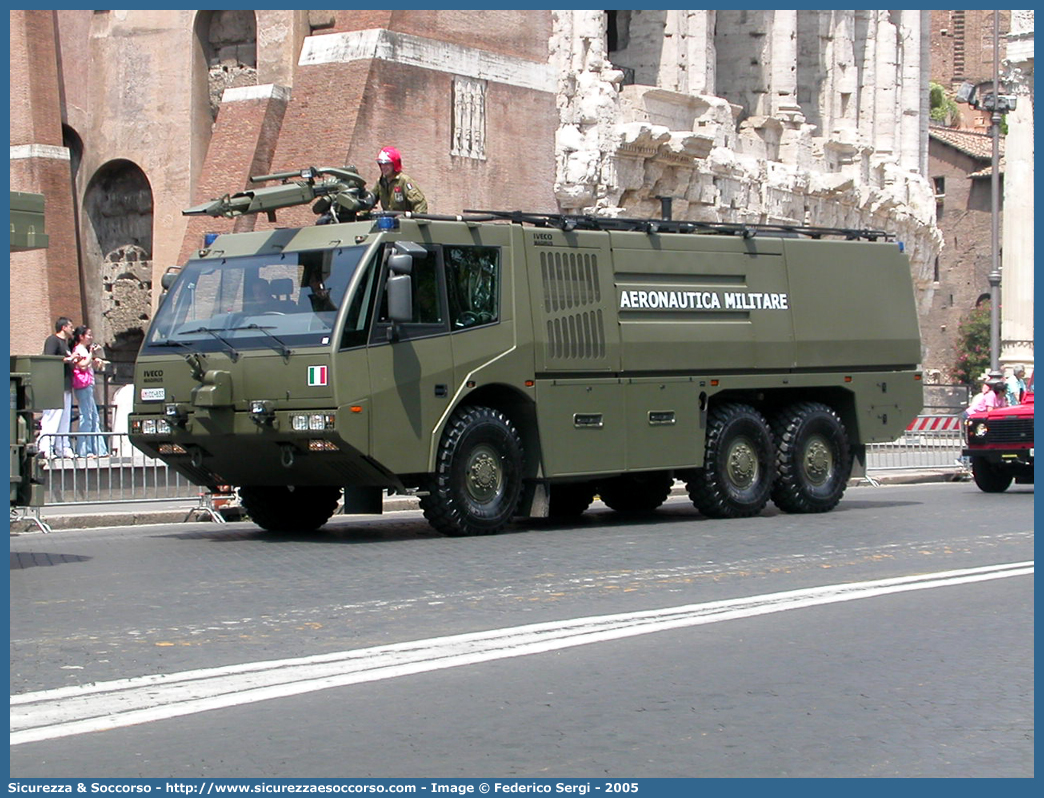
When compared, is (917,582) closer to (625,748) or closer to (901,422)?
(625,748)

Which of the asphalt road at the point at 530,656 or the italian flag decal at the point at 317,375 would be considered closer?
the asphalt road at the point at 530,656

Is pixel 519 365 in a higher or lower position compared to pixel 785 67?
lower

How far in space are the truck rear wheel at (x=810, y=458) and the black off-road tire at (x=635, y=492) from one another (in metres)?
1.24

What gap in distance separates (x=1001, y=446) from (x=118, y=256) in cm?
1702

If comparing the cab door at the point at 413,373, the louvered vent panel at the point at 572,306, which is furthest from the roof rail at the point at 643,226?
the cab door at the point at 413,373

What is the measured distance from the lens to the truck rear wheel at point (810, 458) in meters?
17.4

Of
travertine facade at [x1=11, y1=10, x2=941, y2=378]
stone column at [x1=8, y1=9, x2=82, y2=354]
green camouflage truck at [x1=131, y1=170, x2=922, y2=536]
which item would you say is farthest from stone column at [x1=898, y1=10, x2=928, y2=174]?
green camouflage truck at [x1=131, y1=170, x2=922, y2=536]

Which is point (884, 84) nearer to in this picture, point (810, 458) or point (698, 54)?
point (698, 54)

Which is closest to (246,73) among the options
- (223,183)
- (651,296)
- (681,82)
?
(223,183)

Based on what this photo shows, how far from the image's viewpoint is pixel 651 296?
16.2 m

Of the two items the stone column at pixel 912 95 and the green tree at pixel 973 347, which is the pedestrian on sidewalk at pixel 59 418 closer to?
the stone column at pixel 912 95

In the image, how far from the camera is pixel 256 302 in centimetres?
1423

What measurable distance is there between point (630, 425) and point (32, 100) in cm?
1653

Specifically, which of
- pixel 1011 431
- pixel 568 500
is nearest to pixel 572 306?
pixel 568 500
